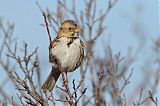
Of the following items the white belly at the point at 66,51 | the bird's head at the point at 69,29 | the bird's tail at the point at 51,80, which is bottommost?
the bird's tail at the point at 51,80

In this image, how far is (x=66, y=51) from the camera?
397 cm

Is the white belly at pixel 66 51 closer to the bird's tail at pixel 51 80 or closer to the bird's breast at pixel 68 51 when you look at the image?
the bird's breast at pixel 68 51

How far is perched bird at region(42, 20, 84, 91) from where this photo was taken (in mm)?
3977

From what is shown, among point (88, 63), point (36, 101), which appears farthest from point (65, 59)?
point (36, 101)

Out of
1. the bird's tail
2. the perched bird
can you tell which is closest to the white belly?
the perched bird

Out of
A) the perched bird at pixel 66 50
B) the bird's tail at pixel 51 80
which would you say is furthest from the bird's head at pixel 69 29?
the bird's tail at pixel 51 80

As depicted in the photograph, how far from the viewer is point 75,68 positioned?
4.15 meters

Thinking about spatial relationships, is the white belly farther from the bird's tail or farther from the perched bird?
the bird's tail

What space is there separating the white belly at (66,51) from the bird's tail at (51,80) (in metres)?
0.19

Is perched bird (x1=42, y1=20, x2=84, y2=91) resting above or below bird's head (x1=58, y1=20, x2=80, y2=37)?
below

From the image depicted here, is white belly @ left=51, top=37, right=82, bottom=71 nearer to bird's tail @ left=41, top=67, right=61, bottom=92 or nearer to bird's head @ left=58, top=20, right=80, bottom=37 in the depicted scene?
bird's head @ left=58, top=20, right=80, bottom=37

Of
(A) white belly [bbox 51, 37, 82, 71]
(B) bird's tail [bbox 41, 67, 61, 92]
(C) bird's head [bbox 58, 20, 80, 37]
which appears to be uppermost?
(C) bird's head [bbox 58, 20, 80, 37]

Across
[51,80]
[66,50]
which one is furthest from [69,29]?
[51,80]

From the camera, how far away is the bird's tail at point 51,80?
398cm
